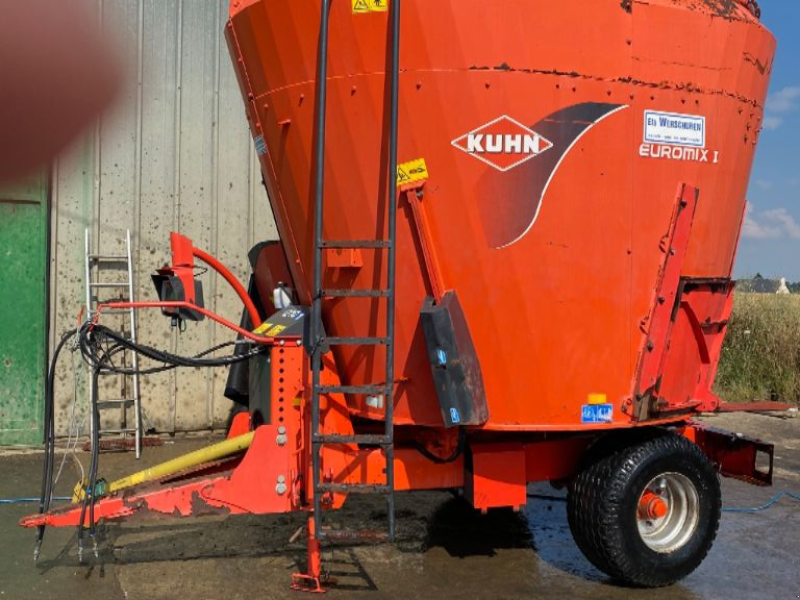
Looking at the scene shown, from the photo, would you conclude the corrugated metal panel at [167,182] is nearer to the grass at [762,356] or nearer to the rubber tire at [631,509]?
the rubber tire at [631,509]

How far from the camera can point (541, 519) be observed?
17.9 feet

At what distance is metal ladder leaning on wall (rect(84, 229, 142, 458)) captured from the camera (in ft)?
22.8

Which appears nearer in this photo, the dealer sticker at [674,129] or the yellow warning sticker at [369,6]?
the yellow warning sticker at [369,6]

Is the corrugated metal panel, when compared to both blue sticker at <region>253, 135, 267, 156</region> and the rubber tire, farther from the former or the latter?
→ the rubber tire

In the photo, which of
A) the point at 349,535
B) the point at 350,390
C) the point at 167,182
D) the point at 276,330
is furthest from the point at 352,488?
the point at 167,182

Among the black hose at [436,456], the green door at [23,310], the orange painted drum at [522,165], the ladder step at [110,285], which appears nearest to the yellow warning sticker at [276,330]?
the orange painted drum at [522,165]

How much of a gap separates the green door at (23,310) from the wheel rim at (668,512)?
5552 mm

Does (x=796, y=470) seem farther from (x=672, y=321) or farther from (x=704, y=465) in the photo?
(x=672, y=321)

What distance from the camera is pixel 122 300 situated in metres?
7.13

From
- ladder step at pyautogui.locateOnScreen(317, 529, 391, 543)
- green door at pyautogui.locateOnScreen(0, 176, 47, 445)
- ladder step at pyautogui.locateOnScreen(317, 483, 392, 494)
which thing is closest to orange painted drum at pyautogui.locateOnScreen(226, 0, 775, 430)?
ladder step at pyautogui.locateOnScreen(317, 483, 392, 494)

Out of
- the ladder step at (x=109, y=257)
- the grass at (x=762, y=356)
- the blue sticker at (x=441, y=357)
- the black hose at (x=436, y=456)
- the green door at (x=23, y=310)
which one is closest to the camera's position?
the blue sticker at (x=441, y=357)

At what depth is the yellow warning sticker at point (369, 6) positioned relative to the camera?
12.2 feet

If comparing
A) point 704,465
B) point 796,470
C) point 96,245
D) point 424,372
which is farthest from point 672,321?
point 96,245

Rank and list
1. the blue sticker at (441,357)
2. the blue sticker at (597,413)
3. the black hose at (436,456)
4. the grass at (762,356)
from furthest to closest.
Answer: the grass at (762,356) < the black hose at (436,456) < the blue sticker at (597,413) < the blue sticker at (441,357)
